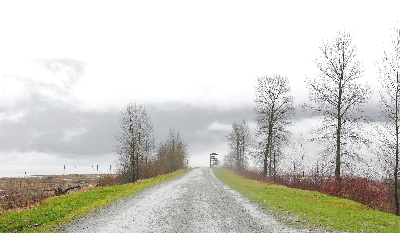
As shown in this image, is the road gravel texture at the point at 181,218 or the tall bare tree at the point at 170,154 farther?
the tall bare tree at the point at 170,154

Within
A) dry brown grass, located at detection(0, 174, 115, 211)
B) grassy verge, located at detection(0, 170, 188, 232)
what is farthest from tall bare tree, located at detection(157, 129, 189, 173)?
grassy verge, located at detection(0, 170, 188, 232)

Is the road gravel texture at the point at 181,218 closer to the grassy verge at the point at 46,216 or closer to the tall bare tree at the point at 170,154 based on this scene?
the grassy verge at the point at 46,216

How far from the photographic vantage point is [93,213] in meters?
13.1

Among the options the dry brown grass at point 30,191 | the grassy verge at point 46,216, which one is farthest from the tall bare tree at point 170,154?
the grassy verge at point 46,216

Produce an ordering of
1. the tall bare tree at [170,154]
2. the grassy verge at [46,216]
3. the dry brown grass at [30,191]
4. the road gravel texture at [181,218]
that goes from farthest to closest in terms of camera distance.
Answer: the tall bare tree at [170,154] < the dry brown grass at [30,191] < the grassy verge at [46,216] < the road gravel texture at [181,218]

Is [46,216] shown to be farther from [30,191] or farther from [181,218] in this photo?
[30,191]

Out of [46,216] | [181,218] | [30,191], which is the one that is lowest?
[30,191]

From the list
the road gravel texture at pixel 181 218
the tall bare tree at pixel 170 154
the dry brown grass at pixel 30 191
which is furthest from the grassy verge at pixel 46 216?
the tall bare tree at pixel 170 154

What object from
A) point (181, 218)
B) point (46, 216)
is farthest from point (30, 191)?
point (181, 218)

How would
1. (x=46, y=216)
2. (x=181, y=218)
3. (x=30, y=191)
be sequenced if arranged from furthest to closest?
(x=30, y=191) → (x=46, y=216) → (x=181, y=218)

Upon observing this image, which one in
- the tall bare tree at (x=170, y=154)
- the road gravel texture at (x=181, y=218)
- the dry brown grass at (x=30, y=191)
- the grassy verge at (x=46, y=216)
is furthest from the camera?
the tall bare tree at (x=170, y=154)

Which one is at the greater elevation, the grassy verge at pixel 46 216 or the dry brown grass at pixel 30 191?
the grassy verge at pixel 46 216

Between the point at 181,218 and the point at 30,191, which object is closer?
the point at 181,218

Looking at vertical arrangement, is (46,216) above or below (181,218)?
below
